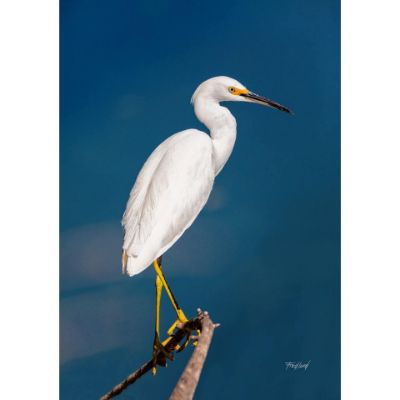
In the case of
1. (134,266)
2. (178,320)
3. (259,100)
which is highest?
(259,100)

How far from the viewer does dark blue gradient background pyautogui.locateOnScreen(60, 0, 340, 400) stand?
2348mm

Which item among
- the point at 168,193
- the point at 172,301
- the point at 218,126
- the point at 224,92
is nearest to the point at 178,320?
the point at 172,301

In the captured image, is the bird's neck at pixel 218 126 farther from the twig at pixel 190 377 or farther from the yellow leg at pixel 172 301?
the twig at pixel 190 377

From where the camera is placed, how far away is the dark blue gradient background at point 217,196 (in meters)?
2.35

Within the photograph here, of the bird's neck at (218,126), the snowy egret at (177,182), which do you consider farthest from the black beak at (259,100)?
the bird's neck at (218,126)

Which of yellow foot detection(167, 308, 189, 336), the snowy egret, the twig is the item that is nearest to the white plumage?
the snowy egret

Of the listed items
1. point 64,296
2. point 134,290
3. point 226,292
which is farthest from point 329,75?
point 64,296

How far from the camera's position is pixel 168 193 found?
2.33 meters

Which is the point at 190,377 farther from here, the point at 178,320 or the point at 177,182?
the point at 177,182

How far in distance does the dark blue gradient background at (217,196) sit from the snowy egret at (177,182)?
5cm

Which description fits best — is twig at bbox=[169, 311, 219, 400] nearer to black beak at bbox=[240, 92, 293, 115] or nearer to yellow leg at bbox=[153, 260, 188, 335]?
yellow leg at bbox=[153, 260, 188, 335]

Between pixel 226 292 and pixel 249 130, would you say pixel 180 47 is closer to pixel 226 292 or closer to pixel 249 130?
pixel 249 130

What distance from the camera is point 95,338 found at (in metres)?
2.33

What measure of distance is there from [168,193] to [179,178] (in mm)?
78
